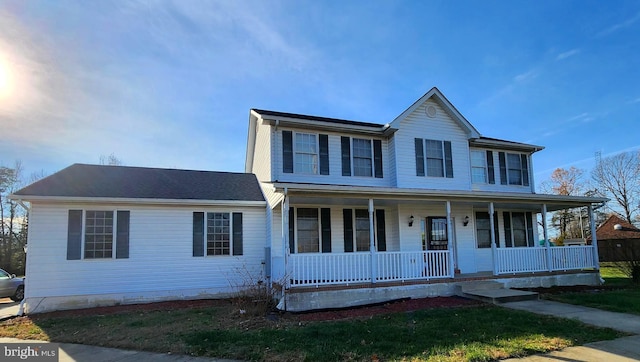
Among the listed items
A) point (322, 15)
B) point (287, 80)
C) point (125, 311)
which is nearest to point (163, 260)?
point (125, 311)

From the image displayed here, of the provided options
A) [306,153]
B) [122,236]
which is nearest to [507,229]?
[306,153]

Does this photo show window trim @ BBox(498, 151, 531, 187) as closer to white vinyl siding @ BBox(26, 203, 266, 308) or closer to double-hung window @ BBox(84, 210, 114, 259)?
white vinyl siding @ BBox(26, 203, 266, 308)

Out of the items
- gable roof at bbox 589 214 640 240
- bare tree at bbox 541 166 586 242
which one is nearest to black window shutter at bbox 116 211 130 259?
gable roof at bbox 589 214 640 240

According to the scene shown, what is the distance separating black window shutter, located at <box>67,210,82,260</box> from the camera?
11344 millimetres

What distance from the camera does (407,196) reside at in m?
11.9

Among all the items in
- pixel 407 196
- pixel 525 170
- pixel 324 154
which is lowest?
pixel 407 196

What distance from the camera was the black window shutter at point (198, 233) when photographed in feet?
41.4

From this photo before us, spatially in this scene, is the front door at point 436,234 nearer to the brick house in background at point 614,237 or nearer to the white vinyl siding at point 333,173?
the white vinyl siding at point 333,173

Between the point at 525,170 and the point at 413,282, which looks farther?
the point at 525,170

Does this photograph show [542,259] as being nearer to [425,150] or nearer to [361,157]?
[425,150]

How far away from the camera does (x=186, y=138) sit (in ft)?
73.7

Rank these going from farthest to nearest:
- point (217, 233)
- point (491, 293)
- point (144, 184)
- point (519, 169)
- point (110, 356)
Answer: point (519, 169)
point (144, 184)
point (217, 233)
point (491, 293)
point (110, 356)

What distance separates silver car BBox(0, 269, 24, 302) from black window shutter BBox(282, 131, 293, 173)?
1249cm

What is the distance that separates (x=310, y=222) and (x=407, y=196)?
3401 millimetres
